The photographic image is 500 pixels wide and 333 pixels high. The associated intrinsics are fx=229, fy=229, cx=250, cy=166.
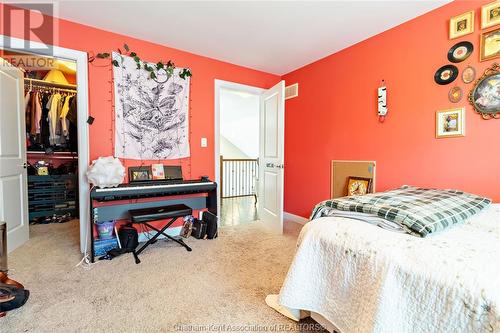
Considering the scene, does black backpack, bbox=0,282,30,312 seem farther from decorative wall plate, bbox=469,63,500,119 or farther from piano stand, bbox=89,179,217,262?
decorative wall plate, bbox=469,63,500,119

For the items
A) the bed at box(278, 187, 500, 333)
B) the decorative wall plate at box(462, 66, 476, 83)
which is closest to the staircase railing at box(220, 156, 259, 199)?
the decorative wall plate at box(462, 66, 476, 83)

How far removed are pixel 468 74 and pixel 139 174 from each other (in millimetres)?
3267

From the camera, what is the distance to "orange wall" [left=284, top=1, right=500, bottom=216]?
1846 millimetres

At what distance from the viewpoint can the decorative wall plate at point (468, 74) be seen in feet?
6.02

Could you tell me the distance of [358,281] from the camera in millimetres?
970

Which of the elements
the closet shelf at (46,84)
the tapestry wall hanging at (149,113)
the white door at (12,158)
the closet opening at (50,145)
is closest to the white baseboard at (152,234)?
the tapestry wall hanging at (149,113)

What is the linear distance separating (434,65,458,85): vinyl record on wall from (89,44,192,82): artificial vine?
2.61 metres

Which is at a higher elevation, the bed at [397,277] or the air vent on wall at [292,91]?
the air vent on wall at [292,91]

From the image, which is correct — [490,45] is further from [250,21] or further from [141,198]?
[141,198]

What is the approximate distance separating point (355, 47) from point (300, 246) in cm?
251

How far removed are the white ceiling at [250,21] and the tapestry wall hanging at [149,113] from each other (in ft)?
1.31

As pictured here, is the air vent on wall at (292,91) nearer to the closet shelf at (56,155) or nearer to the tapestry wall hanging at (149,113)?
the tapestry wall hanging at (149,113)

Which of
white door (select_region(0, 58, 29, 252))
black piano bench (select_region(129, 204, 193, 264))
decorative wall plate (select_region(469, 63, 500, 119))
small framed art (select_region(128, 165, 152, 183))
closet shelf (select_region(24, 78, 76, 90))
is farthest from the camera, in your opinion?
closet shelf (select_region(24, 78, 76, 90))

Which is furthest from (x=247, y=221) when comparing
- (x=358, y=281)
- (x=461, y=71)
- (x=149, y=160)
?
(x=461, y=71)
